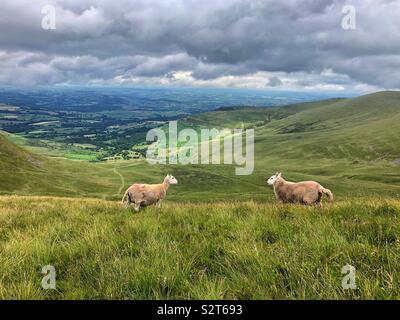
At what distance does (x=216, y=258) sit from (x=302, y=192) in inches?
420

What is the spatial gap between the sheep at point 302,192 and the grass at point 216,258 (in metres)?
6.58

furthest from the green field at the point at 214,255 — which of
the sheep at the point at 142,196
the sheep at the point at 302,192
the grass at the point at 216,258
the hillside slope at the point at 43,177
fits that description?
the hillside slope at the point at 43,177

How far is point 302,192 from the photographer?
54.2 feet

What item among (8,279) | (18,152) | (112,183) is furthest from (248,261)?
(18,152)

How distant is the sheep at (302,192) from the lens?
1596 centimetres

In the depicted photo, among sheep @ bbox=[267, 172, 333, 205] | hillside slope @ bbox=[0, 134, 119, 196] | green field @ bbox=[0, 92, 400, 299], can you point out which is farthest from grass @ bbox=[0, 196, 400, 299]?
hillside slope @ bbox=[0, 134, 119, 196]

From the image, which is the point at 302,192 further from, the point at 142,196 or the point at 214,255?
the point at 214,255

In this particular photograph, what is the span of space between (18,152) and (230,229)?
635 ft

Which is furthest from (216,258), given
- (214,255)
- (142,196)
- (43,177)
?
(43,177)

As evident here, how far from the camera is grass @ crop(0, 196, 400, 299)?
5223 mm

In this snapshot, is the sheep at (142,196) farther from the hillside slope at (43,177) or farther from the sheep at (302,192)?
the hillside slope at (43,177)

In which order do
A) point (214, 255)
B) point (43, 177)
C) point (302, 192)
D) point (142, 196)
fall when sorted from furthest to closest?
point (43, 177) < point (142, 196) < point (302, 192) < point (214, 255)

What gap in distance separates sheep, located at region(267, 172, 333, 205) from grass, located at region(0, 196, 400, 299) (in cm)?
658
